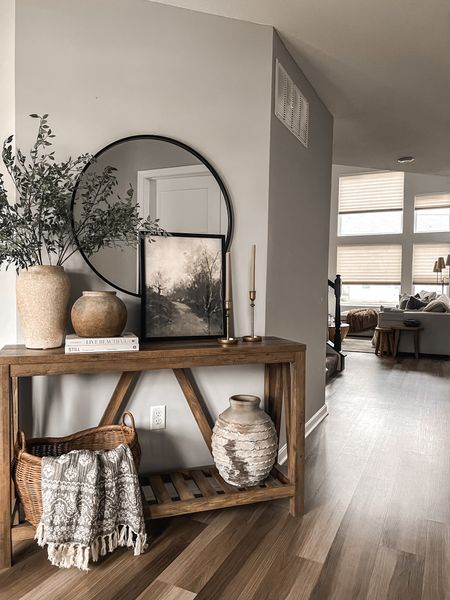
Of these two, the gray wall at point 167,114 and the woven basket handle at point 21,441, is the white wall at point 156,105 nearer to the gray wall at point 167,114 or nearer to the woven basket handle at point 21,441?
the gray wall at point 167,114

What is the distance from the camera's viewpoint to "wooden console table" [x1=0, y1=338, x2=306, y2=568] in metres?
1.67

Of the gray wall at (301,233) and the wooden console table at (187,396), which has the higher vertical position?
the gray wall at (301,233)

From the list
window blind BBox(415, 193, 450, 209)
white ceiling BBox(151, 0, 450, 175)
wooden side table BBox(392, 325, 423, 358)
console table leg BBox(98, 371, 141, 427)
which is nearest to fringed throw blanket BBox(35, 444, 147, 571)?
console table leg BBox(98, 371, 141, 427)

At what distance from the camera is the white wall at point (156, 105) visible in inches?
79.9

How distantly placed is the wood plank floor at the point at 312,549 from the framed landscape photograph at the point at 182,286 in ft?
2.79

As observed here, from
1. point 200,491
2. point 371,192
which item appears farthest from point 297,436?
point 371,192

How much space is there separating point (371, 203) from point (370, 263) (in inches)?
51.8

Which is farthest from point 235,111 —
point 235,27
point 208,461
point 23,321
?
point 208,461

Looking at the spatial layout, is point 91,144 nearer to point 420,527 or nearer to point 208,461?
point 208,461

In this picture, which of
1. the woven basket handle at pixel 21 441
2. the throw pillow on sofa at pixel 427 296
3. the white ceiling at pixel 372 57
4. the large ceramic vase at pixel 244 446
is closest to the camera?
the woven basket handle at pixel 21 441

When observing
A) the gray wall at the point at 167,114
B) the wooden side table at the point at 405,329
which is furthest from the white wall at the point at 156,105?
the wooden side table at the point at 405,329

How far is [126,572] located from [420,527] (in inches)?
49.2

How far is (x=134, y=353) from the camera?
1.81 meters

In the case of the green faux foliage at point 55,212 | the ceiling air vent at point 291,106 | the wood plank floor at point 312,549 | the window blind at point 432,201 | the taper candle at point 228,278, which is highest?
the window blind at point 432,201
